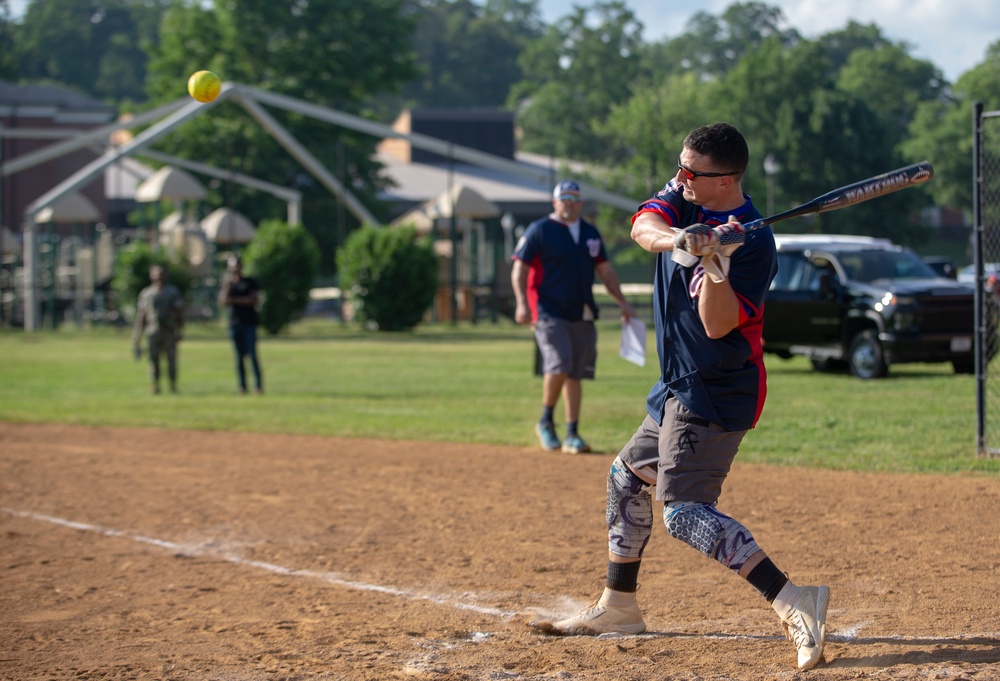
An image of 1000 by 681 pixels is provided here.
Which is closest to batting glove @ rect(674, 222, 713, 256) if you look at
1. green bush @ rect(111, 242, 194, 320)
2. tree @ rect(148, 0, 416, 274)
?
green bush @ rect(111, 242, 194, 320)

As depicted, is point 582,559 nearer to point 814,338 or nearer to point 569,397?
point 569,397

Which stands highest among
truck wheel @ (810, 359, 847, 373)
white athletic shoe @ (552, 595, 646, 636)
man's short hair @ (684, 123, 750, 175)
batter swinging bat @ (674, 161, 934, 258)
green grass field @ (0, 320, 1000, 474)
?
man's short hair @ (684, 123, 750, 175)

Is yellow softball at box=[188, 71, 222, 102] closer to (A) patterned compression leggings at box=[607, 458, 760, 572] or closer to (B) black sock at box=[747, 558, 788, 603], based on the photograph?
(A) patterned compression leggings at box=[607, 458, 760, 572]

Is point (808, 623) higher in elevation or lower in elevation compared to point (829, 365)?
lower

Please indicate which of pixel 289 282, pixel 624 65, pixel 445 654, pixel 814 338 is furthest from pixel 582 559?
pixel 624 65

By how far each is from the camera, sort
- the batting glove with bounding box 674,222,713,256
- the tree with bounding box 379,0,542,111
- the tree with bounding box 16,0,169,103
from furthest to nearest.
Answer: the tree with bounding box 379,0,542,111 < the tree with bounding box 16,0,169,103 < the batting glove with bounding box 674,222,713,256

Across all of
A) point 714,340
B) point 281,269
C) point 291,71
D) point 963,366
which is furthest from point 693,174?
point 291,71

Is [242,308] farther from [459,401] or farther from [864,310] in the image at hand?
[864,310]

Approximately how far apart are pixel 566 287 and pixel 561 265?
0.19 metres

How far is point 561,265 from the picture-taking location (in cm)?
1022

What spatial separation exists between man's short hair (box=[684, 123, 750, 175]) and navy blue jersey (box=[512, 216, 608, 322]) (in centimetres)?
566

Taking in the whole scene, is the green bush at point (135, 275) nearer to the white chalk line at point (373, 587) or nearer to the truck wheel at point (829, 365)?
the truck wheel at point (829, 365)

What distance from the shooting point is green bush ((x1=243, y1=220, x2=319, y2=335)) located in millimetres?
31594

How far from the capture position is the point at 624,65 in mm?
92312
